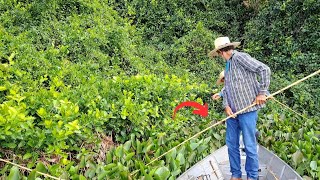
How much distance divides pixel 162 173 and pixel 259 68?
1.56 metres

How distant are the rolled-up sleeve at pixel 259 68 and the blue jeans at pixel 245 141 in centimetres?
32

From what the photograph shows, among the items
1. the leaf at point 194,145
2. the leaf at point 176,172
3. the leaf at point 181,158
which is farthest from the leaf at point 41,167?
the leaf at point 194,145

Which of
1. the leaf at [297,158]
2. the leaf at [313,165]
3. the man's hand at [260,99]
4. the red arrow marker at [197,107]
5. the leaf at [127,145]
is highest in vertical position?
the red arrow marker at [197,107]

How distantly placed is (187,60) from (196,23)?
1.91 meters

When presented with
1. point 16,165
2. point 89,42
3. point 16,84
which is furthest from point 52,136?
point 89,42

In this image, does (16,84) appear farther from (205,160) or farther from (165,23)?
(165,23)

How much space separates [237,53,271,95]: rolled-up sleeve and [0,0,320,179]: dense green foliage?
1435 millimetres

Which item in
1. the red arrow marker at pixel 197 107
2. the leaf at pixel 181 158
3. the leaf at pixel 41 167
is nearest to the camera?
the leaf at pixel 41 167

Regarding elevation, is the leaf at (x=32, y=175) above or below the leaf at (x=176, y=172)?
above

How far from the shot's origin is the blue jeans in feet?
12.5

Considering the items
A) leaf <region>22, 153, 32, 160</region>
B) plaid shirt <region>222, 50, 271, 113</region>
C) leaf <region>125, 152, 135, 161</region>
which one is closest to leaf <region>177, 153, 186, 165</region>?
leaf <region>125, 152, 135, 161</region>

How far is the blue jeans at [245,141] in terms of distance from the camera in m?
3.80

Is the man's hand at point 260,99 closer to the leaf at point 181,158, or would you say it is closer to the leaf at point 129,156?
the leaf at point 181,158

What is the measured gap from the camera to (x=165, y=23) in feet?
32.7
